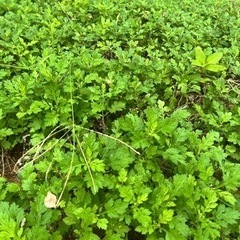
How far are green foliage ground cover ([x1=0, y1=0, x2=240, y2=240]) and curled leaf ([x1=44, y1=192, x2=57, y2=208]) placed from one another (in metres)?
0.04

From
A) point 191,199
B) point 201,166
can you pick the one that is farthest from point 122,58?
point 191,199

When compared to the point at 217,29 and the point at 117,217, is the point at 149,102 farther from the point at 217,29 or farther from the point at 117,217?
the point at 217,29

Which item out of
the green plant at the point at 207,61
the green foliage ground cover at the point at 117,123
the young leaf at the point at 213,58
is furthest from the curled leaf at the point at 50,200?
the young leaf at the point at 213,58

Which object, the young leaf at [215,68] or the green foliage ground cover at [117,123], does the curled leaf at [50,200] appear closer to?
the green foliage ground cover at [117,123]

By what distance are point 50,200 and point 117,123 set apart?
2.78 ft

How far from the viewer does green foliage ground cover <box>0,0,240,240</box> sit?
2268 millimetres

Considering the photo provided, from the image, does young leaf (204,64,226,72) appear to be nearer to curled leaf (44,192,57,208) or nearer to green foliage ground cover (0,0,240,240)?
green foliage ground cover (0,0,240,240)

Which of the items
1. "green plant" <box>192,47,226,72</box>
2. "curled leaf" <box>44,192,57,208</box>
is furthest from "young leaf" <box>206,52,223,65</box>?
"curled leaf" <box>44,192,57,208</box>

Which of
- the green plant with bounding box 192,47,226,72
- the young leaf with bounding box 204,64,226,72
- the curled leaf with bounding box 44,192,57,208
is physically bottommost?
the curled leaf with bounding box 44,192,57,208

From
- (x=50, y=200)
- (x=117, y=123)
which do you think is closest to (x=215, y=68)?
(x=117, y=123)

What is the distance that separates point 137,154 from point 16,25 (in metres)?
2.16

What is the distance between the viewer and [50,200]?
2.23 metres

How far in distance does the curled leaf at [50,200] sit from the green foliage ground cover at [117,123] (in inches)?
1.4

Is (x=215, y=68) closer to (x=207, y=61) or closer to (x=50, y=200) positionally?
(x=207, y=61)
